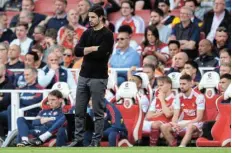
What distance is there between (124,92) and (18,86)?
2391 mm

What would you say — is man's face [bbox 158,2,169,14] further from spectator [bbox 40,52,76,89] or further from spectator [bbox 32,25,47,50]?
spectator [bbox 40,52,76,89]

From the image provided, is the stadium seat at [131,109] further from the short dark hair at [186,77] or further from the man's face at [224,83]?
the man's face at [224,83]

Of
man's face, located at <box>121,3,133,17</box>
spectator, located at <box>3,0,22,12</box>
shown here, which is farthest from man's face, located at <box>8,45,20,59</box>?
spectator, located at <box>3,0,22,12</box>

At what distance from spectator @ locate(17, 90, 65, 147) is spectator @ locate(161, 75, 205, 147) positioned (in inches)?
67.4

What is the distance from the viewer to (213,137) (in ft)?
56.1

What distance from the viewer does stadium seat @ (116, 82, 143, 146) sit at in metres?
17.8

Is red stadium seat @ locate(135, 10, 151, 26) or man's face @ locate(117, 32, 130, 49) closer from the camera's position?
man's face @ locate(117, 32, 130, 49)

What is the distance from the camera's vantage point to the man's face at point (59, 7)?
878 inches

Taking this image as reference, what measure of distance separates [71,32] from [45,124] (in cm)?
353

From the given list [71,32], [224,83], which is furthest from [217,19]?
[224,83]

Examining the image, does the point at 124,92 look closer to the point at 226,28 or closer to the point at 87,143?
the point at 87,143

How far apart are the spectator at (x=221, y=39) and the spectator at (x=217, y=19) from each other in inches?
30.3

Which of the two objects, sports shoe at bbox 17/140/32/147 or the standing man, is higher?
the standing man

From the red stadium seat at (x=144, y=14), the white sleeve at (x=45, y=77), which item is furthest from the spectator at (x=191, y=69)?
the red stadium seat at (x=144, y=14)
